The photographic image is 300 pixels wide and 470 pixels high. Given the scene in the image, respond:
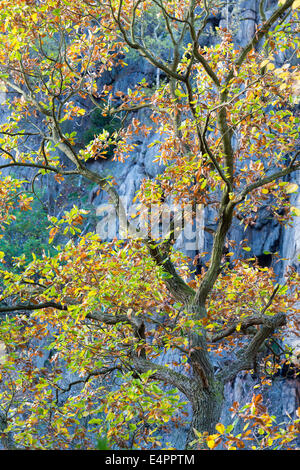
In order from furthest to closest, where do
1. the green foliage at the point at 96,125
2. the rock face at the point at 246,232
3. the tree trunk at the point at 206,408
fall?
the green foliage at the point at 96,125 → the rock face at the point at 246,232 → the tree trunk at the point at 206,408

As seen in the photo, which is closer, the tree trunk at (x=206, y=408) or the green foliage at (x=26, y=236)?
the tree trunk at (x=206, y=408)

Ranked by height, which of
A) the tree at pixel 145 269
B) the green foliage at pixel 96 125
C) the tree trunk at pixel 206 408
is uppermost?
the green foliage at pixel 96 125

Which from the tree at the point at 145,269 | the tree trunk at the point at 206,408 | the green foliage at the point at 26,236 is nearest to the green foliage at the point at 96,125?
the green foliage at the point at 26,236

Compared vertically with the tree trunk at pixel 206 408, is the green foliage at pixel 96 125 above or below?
above

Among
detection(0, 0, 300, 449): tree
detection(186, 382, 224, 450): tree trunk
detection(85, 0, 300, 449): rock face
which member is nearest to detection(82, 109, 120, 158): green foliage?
detection(85, 0, 300, 449): rock face

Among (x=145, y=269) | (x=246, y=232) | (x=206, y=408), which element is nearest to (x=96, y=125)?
(x=246, y=232)

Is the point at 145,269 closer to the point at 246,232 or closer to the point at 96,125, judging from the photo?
the point at 246,232

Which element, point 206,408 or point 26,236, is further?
point 26,236

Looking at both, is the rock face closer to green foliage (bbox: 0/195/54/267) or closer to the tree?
green foliage (bbox: 0/195/54/267)

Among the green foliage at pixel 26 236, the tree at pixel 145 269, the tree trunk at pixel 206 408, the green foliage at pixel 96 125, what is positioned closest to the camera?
the tree at pixel 145 269

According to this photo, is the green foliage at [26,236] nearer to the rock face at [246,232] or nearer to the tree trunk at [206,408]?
the rock face at [246,232]

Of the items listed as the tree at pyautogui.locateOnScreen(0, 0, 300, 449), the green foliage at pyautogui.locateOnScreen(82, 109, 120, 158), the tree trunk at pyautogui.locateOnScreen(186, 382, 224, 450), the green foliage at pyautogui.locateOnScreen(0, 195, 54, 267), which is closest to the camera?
the tree at pyautogui.locateOnScreen(0, 0, 300, 449)
